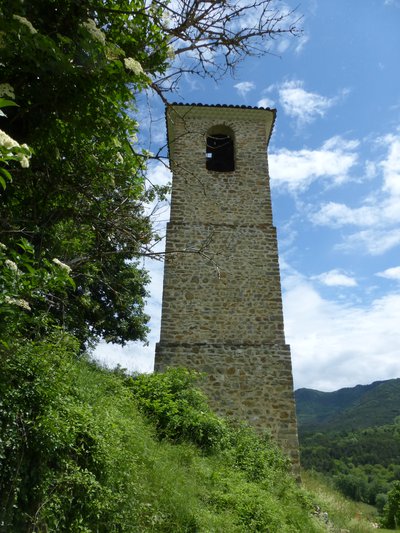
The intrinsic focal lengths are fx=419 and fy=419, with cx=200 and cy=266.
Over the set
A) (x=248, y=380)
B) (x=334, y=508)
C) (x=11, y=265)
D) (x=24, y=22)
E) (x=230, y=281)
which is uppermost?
(x=230, y=281)

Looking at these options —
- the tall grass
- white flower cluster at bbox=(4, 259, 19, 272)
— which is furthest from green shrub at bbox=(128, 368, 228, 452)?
white flower cluster at bbox=(4, 259, 19, 272)

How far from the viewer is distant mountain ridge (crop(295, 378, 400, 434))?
6606cm

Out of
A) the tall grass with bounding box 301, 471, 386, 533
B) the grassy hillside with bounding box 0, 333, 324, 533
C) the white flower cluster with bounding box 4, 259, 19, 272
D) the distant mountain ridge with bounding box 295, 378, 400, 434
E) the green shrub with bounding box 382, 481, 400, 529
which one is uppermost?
the distant mountain ridge with bounding box 295, 378, 400, 434

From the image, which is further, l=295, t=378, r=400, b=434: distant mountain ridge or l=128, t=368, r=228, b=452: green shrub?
l=295, t=378, r=400, b=434: distant mountain ridge

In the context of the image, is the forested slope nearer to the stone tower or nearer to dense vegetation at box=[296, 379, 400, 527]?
dense vegetation at box=[296, 379, 400, 527]

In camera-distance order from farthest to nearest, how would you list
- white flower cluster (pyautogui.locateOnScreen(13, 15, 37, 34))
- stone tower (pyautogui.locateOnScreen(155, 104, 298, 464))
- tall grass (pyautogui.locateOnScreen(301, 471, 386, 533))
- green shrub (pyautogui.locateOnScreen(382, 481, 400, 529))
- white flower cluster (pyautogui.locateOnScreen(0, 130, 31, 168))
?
green shrub (pyautogui.locateOnScreen(382, 481, 400, 529)), stone tower (pyautogui.locateOnScreen(155, 104, 298, 464)), tall grass (pyautogui.locateOnScreen(301, 471, 386, 533)), white flower cluster (pyautogui.locateOnScreen(13, 15, 37, 34)), white flower cluster (pyautogui.locateOnScreen(0, 130, 31, 168))

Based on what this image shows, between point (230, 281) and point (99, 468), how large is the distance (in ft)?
23.7

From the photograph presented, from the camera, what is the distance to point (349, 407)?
8844 centimetres

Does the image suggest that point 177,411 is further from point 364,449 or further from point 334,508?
point 364,449

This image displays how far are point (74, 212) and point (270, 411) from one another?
21.6 ft

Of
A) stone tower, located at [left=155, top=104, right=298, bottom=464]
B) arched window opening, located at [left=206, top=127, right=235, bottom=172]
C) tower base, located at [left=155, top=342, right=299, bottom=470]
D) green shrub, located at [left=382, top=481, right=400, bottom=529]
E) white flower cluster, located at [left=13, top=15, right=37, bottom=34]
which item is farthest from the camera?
green shrub, located at [left=382, top=481, right=400, bottom=529]

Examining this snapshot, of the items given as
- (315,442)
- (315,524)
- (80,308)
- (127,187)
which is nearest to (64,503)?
(127,187)

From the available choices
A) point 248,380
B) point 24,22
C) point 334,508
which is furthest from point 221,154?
point 24,22

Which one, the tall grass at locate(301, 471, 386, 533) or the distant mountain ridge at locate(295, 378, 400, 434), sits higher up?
the distant mountain ridge at locate(295, 378, 400, 434)
